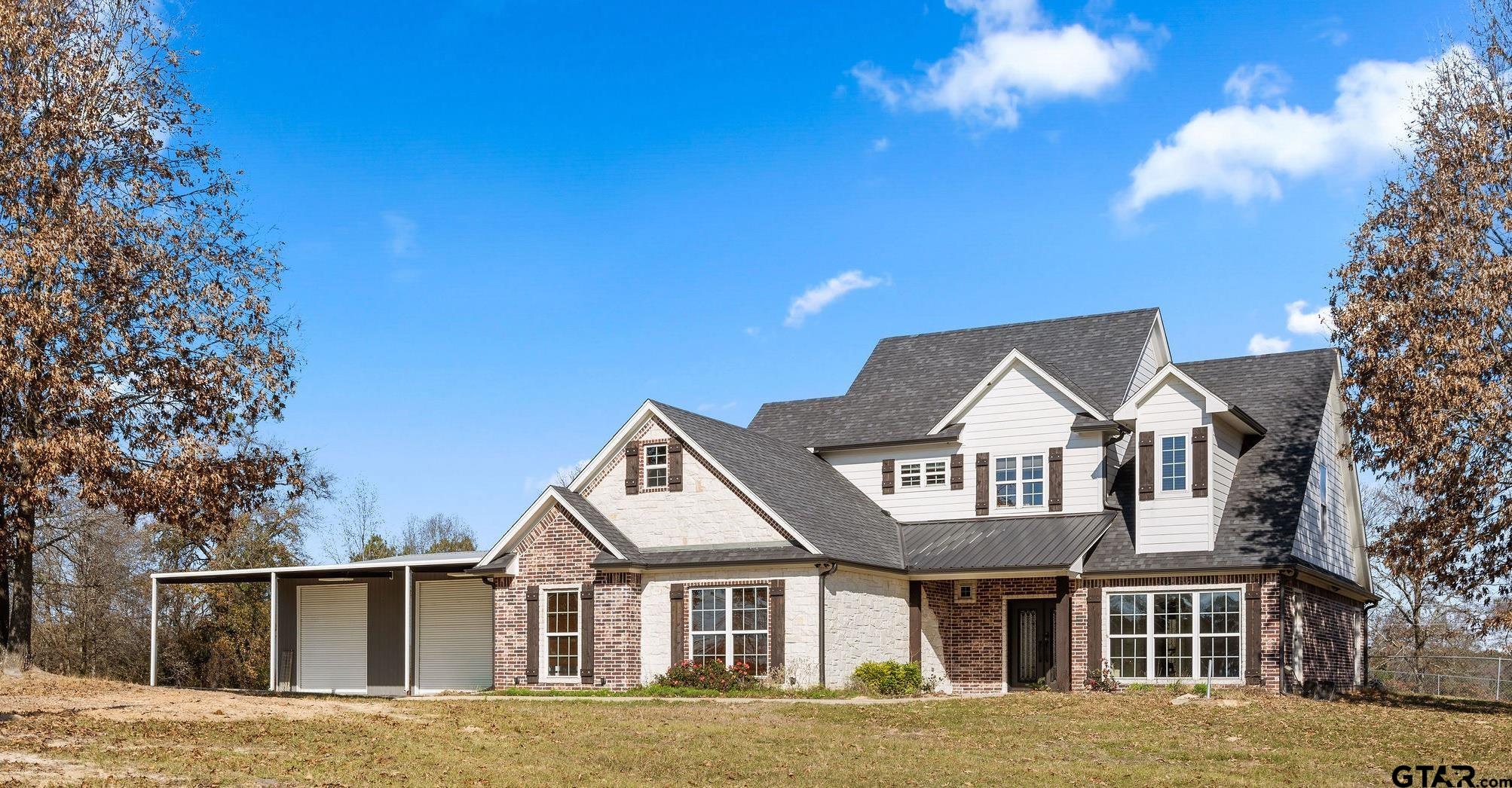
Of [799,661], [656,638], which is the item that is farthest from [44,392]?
[799,661]

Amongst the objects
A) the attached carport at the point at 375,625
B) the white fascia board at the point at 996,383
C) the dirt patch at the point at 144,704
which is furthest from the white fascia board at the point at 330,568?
the white fascia board at the point at 996,383

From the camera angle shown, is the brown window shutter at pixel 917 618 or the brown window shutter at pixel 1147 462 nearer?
the brown window shutter at pixel 1147 462

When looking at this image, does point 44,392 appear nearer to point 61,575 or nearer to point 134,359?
point 134,359

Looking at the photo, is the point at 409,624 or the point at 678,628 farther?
the point at 409,624

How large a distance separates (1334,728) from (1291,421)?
11.1 m

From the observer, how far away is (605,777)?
50.4 ft

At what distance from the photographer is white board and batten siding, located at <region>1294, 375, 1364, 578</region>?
27.7 m

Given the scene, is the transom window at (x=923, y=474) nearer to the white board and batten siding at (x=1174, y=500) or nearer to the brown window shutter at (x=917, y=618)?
the brown window shutter at (x=917, y=618)

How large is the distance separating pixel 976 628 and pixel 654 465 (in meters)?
7.71

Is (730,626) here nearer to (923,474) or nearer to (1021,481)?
(923,474)

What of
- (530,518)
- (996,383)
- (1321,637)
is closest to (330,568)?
→ (530,518)

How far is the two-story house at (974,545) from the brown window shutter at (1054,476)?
0.15 ft

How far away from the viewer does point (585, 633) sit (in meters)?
27.5

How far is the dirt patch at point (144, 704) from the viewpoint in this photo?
64.1 ft
